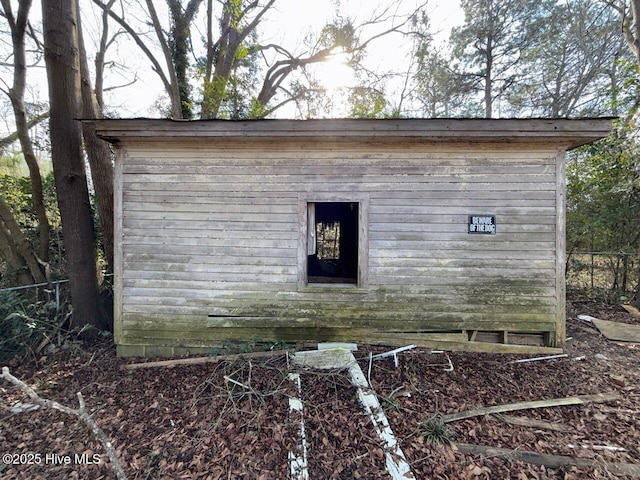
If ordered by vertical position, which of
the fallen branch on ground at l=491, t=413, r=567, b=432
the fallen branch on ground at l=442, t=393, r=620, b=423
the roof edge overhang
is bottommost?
the fallen branch on ground at l=491, t=413, r=567, b=432

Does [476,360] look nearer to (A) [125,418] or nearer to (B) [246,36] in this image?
(A) [125,418]

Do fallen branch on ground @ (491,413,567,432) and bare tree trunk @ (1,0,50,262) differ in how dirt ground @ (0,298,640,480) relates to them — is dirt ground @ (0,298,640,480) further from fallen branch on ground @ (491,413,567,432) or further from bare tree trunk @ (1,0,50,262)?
bare tree trunk @ (1,0,50,262)

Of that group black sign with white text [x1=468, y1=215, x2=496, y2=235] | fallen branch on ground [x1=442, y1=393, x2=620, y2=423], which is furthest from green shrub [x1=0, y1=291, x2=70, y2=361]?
black sign with white text [x1=468, y1=215, x2=496, y2=235]

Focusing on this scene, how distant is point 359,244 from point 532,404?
2.27 m

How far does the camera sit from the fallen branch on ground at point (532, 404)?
254 centimetres

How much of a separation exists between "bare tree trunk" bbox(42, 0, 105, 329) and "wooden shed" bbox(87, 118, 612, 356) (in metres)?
0.88

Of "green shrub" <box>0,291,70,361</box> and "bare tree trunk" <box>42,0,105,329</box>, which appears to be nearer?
"green shrub" <box>0,291,70,361</box>

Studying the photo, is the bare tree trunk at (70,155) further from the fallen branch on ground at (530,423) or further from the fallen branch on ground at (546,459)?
the fallen branch on ground at (530,423)

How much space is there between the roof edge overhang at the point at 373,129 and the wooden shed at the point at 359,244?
0.48 ft

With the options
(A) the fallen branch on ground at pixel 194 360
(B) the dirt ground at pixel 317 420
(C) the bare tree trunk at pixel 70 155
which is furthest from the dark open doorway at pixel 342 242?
(C) the bare tree trunk at pixel 70 155

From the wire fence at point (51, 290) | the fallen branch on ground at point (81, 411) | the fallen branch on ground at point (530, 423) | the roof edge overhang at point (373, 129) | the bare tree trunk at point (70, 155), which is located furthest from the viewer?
the wire fence at point (51, 290)

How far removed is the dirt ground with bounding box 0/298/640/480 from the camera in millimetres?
2107

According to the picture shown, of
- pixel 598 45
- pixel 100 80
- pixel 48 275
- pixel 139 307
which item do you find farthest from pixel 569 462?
pixel 598 45

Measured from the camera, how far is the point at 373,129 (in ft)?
10.7
